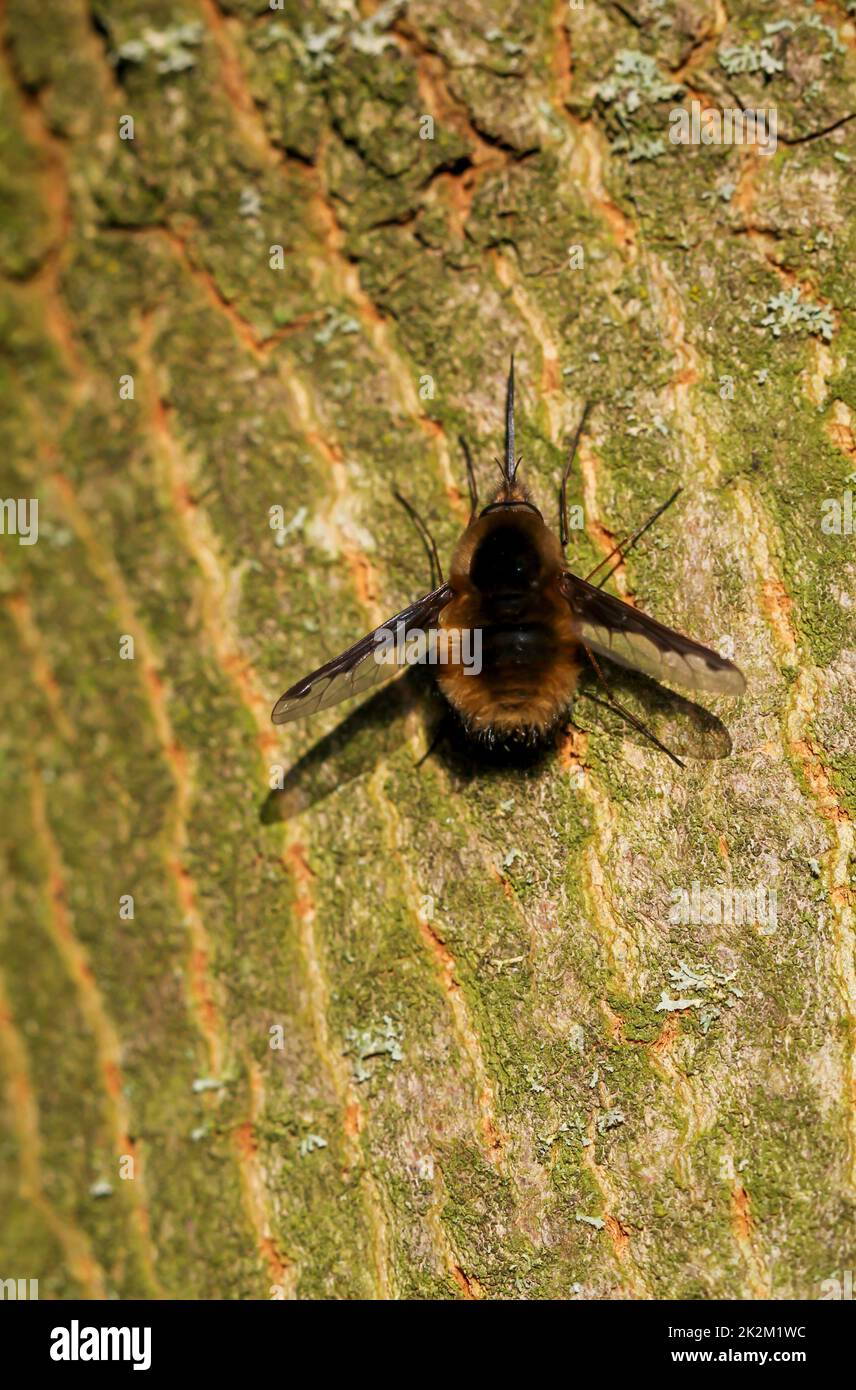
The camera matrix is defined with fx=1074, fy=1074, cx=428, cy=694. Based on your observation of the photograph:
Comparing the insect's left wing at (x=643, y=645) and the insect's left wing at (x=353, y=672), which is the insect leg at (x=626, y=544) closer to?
the insect's left wing at (x=643, y=645)

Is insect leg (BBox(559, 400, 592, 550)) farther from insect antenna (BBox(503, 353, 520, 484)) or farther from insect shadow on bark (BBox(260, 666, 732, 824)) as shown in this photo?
insect shadow on bark (BBox(260, 666, 732, 824))

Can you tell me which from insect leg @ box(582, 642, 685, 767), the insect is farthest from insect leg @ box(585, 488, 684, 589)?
insect leg @ box(582, 642, 685, 767)

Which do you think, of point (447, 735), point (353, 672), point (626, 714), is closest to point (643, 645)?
point (626, 714)

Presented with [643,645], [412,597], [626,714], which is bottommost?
[626,714]

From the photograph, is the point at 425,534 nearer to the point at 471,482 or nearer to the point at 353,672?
the point at 471,482

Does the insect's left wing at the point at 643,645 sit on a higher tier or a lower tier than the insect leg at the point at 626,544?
lower

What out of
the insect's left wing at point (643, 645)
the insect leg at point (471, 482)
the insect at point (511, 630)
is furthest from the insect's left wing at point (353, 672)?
the insect's left wing at point (643, 645)
